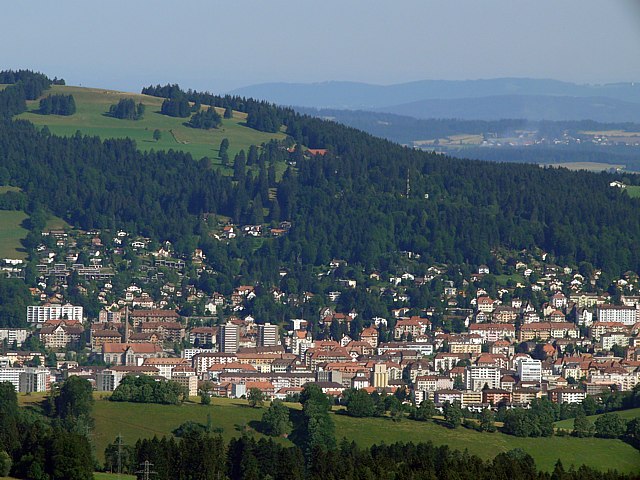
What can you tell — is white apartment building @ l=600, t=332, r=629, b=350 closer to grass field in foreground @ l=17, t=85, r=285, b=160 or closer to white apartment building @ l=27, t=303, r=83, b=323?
white apartment building @ l=27, t=303, r=83, b=323

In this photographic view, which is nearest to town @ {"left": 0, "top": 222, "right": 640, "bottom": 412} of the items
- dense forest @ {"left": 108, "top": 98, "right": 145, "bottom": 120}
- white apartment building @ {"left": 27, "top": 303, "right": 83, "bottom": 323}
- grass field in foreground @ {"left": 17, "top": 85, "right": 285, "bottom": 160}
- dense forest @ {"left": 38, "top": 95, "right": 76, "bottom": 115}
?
white apartment building @ {"left": 27, "top": 303, "right": 83, "bottom": 323}

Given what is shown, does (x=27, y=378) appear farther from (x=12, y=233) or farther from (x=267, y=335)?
(x=12, y=233)

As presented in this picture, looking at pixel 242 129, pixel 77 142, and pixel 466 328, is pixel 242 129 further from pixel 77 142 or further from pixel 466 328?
pixel 466 328

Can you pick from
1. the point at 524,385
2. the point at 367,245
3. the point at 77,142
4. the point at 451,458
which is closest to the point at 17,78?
the point at 77,142

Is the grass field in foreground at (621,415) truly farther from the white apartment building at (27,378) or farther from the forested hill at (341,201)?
the forested hill at (341,201)

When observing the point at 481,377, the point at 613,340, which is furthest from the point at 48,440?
the point at 613,340

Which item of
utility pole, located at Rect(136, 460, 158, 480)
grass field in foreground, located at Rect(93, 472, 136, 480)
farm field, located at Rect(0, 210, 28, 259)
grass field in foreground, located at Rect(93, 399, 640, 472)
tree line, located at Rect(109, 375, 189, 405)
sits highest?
farm field, located at Rect(0, 210, 28, 259)
